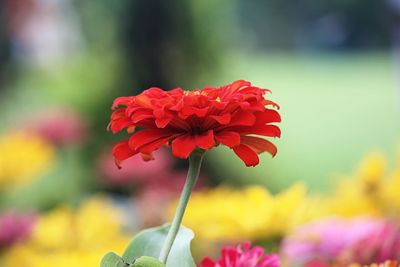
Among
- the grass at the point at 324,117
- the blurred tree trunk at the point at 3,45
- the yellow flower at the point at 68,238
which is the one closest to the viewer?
the yellow flower at the point at 68,238

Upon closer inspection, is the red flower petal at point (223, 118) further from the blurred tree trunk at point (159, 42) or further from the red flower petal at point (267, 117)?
the blurred tree trunk at point (159, 42)

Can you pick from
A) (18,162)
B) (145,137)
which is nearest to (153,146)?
(145,137)

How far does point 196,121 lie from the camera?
1.54 ft

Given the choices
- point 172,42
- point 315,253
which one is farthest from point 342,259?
point 172,42

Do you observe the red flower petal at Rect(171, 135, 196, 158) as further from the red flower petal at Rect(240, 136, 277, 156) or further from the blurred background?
the blurred background

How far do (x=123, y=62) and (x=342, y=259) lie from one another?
2.54m

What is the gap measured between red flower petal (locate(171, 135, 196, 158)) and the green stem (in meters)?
0.02

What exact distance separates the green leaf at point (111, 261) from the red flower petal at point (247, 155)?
81 mm

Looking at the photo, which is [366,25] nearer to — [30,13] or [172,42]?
[30,13]

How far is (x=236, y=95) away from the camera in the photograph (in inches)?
18.4

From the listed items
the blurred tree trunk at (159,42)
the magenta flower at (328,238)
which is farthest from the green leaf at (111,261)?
the blurred tree trunk at (159,42)

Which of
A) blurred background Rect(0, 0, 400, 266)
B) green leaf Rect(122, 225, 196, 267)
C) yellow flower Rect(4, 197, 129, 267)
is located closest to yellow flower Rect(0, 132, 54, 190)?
blurred background Rect(0, 0, 400, 266)

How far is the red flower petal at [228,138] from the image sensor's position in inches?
17.8

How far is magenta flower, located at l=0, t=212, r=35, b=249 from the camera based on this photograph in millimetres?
987
